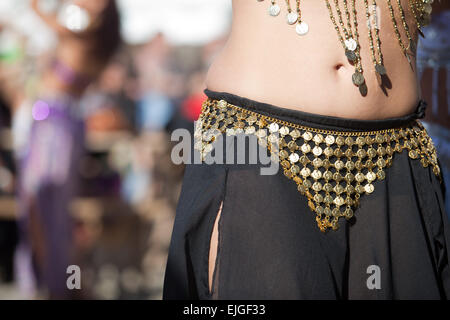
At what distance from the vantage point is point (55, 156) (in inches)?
151

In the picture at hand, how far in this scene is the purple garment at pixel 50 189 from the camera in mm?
3785

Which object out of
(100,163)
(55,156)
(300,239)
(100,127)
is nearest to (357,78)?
(300,239)

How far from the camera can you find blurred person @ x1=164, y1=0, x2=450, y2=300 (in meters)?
1.38

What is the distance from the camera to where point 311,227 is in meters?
1.37

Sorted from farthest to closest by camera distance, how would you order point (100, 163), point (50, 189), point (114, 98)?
point (100, 163), point (114, 98), point (50, 189)

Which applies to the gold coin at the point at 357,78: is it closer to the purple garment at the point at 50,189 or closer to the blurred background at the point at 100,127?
the blurred background at the point at 100,127

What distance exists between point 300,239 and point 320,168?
8.7 inches

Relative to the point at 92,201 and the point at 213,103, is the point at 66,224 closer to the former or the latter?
the point at 92,201

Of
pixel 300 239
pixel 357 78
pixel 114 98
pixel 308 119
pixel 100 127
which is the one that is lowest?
pixel 300 239

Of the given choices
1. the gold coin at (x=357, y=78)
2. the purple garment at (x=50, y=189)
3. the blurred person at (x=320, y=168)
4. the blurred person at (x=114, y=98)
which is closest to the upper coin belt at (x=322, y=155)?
the blurred person at (x=320, y=168)

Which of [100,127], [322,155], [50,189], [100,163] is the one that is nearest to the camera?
[322,155]

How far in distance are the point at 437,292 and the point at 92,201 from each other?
373 cm

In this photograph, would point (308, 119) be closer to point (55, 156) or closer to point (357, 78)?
point (357, 78)

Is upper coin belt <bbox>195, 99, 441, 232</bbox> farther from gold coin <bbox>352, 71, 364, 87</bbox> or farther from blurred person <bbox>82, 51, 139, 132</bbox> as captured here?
blurred person <bbox>82, 51, 139, 132</bbox>
